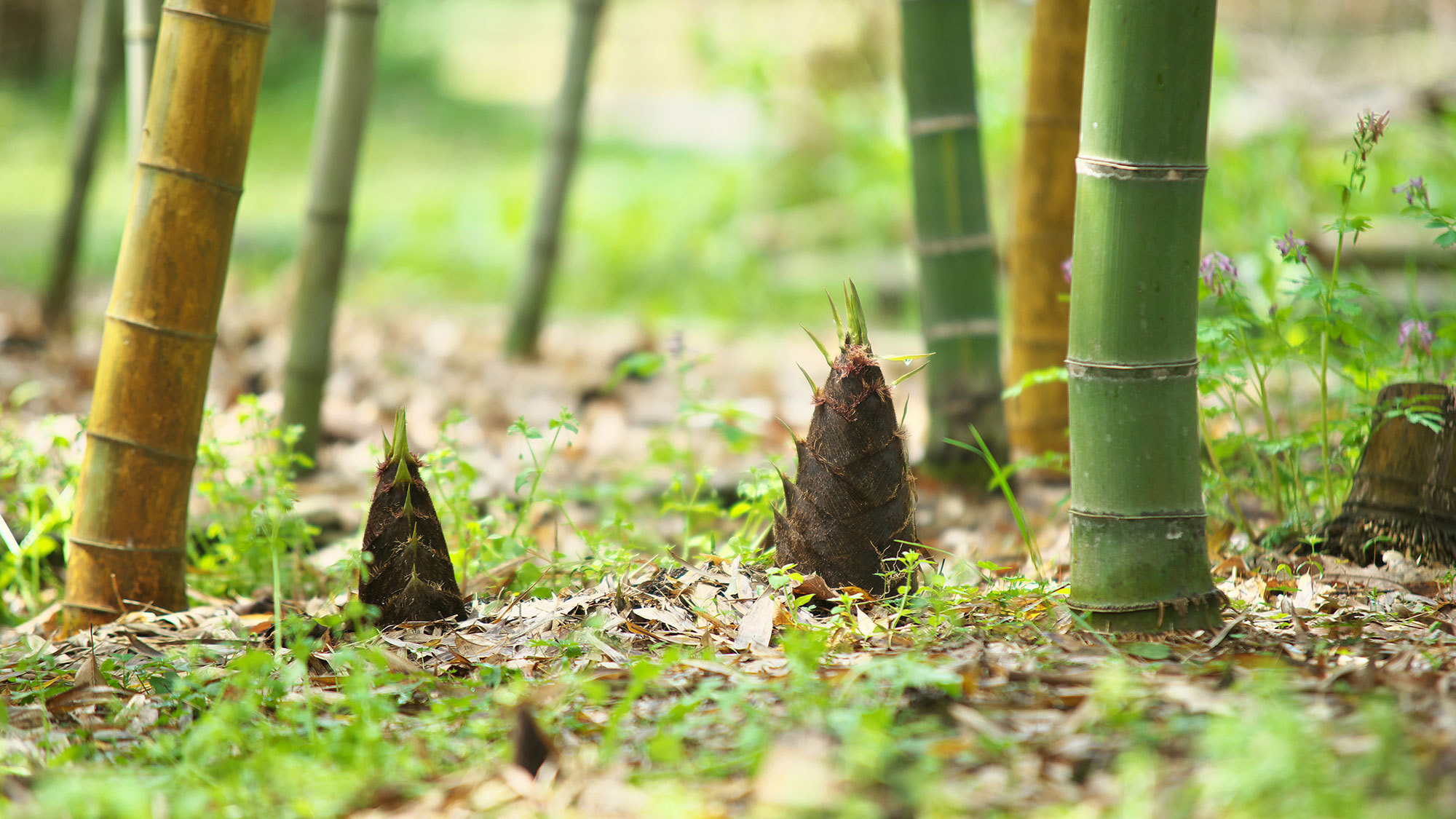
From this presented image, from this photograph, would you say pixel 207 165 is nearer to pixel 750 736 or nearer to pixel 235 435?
pixel 750 736

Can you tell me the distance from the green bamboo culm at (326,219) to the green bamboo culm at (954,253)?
1483mm

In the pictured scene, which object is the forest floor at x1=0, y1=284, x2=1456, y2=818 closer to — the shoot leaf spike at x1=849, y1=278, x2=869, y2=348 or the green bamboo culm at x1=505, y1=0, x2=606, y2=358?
the shoot leaf spike at x1=849, y1=278, x2=869, y2=348

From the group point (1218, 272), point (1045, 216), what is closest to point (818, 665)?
point (1218, 272)

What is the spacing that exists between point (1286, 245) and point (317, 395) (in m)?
2.36

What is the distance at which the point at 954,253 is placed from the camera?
260 cm

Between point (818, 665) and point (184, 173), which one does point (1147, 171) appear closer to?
point (818, 665)

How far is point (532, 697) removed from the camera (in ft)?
4.46

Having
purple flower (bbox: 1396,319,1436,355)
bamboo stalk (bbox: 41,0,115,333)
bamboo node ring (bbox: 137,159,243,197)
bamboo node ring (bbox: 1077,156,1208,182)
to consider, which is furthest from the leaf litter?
bamboo stalk (bbox: 41,0,115,333)

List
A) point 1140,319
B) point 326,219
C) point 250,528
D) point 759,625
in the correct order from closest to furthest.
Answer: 1. point 1140,319
2. point 759,625
3. point 250,528
4. point 326,219

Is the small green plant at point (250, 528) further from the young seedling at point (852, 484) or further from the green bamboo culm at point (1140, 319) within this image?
the green bamboo culm at point (1140, 319)

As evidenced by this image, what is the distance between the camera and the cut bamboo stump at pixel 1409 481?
1.77 m

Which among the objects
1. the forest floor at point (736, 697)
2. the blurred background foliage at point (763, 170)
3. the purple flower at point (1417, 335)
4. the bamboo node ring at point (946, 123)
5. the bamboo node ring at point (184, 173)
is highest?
the blurred background foliage at point (763, 170)

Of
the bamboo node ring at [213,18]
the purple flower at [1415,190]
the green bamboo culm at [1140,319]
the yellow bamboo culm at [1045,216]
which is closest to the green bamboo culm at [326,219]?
the bamboo node ring at [213,18]

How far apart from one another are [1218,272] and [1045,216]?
0.92 m
